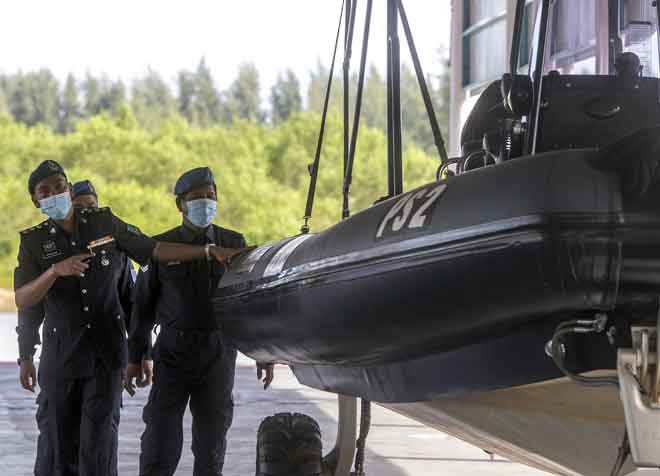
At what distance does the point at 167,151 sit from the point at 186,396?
25.7 metres

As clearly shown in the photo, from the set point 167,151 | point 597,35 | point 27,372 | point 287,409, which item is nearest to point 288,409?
point 287,409

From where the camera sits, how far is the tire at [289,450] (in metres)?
4.39

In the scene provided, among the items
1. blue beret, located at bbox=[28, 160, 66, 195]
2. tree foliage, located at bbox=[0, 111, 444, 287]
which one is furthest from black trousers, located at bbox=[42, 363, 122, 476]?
tree foliage, located at bbox=[0, 111, 444, 287]

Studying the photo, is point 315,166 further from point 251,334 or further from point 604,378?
point 604,378

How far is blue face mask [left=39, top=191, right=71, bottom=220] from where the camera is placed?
4715 mm

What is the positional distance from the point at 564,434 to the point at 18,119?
105ft

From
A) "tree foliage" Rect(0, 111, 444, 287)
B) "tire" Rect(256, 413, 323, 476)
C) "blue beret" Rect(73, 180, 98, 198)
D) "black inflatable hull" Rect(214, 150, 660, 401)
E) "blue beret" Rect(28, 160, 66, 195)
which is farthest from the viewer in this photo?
"tree foliage" Rect(0, 111, 444, 287)

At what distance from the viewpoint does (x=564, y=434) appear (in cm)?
329

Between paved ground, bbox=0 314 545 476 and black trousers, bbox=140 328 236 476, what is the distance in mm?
2003

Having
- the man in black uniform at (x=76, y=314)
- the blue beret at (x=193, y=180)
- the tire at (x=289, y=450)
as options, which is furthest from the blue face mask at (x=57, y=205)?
the tire at (x=289, y=450)

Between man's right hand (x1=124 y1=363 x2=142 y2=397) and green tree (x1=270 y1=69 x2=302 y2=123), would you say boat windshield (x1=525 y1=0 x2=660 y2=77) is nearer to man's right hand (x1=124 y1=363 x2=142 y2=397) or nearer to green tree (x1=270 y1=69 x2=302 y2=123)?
man's right hand (x1=124 y1=363 x2=142 y2=397)

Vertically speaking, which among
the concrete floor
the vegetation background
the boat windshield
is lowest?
the concrete floor

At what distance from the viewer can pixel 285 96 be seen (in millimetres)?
36469

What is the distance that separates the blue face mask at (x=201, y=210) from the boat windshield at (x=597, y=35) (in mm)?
1248
